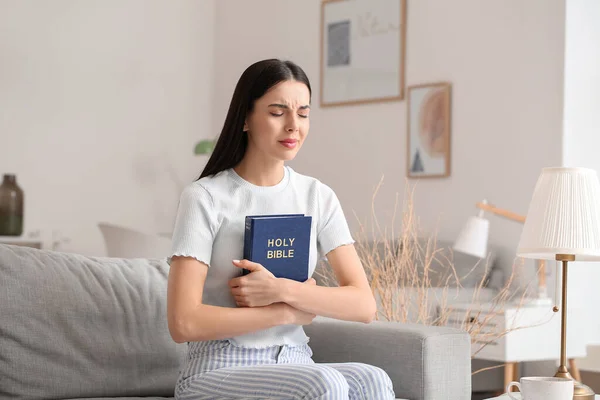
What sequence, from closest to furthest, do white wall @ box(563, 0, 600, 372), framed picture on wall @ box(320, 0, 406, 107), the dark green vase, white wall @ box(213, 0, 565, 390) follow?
1. white wall @ box(563, 0, 600, 372)
2. white wall @ box(213, 0, 565, 390)
3. the dark green vase
4. framed picture on wall @ box(320, 0, 406, 107)

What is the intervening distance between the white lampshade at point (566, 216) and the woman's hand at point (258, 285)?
0.66 metres

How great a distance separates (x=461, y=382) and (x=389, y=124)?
138 inches

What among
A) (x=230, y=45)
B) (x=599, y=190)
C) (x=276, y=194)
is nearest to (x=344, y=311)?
(x=276, y=194)

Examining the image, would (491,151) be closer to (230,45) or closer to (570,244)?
(230,45)

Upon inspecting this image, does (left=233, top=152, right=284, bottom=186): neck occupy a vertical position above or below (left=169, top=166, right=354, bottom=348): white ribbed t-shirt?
above

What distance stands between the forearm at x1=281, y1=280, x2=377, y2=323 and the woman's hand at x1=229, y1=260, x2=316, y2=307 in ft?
0.05

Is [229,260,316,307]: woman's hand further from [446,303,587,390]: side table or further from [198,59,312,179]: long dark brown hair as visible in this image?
[446,303,587,390]: side table

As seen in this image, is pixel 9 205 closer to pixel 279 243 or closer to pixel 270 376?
pixel 279 243

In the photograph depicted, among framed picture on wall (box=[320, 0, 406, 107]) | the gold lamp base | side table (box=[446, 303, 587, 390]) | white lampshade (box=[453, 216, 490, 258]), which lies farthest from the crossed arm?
framed picture on wall (box=[320, 0, 406, 107])

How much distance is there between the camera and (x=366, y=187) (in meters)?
5.63

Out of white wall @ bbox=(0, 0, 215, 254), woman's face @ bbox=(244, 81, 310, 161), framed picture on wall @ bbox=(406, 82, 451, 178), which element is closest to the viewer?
woman's face @ bbox=(244, 81, 310, 161)

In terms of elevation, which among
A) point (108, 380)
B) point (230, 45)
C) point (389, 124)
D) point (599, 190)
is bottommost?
point (108, 380)

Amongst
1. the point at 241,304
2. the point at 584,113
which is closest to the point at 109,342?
the point at 241,304

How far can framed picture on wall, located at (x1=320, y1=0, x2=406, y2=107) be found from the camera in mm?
5473
